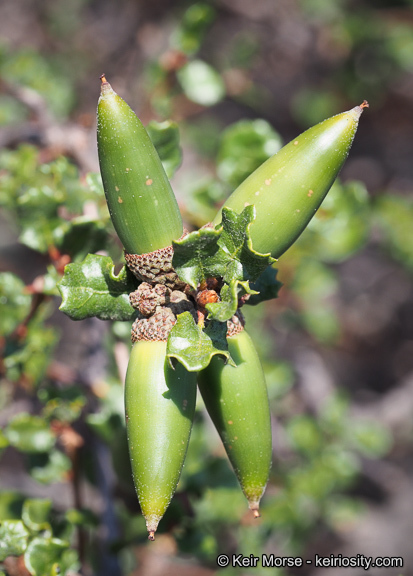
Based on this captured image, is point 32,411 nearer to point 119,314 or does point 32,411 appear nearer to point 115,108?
point 119,314

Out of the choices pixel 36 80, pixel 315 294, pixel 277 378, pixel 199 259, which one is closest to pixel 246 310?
pixel 277 378

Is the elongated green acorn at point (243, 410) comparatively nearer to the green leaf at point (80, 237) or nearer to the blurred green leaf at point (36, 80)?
the green leaf at point (80, 237)

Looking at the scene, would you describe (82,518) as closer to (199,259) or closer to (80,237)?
(80,237)

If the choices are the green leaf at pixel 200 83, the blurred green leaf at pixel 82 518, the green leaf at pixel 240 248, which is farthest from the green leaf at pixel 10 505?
the green leaf at pixel 200 83

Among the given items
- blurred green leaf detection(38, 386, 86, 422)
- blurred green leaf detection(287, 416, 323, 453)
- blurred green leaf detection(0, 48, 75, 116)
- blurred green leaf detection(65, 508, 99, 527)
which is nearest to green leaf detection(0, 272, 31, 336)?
blurred green leaf detection(38, 386, 86, 422)

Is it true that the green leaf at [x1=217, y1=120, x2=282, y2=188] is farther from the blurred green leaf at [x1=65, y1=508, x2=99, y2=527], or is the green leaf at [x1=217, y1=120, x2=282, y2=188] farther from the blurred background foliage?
the blurred green leaf at [x1=65, y1=508, x2=99, y2=527]

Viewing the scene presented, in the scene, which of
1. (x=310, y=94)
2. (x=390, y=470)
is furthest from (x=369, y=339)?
(x=310, y=94)

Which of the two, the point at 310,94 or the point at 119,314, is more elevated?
the point at 119,314

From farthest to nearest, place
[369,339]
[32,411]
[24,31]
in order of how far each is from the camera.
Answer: [369,339] → [24,31] → [32,411]
